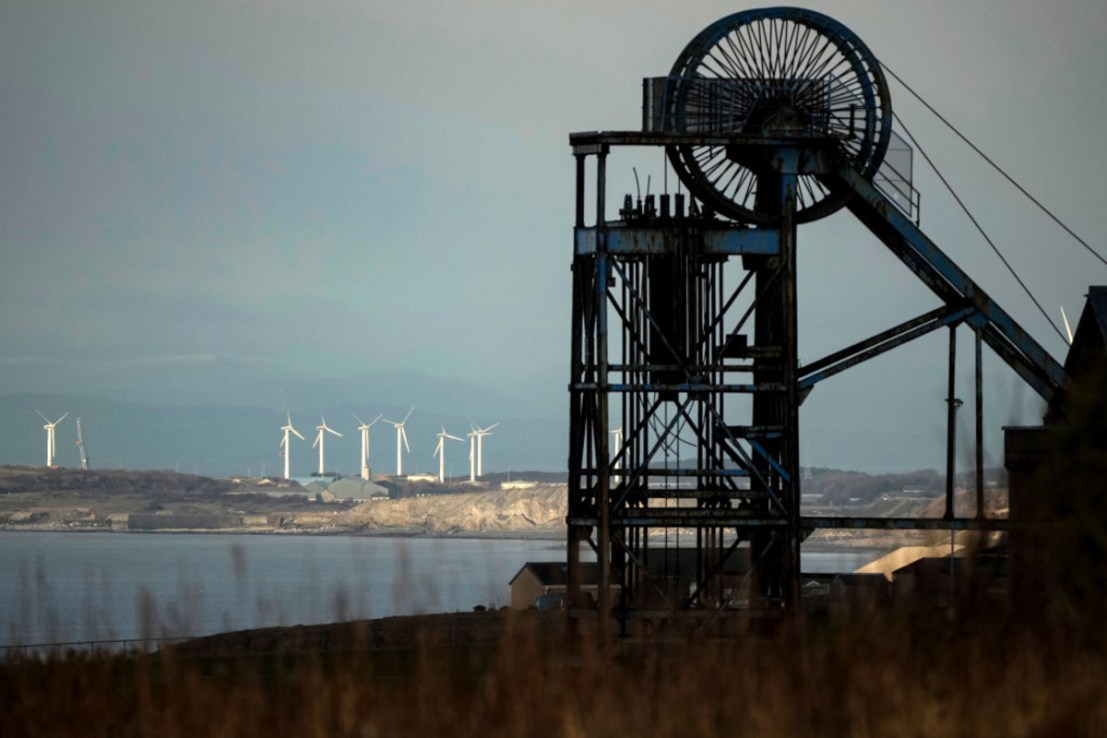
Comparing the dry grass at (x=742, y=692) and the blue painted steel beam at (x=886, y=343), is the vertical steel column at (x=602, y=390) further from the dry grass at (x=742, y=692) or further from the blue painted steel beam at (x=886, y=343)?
the dry grass at (x=742, y=692)

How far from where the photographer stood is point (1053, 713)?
35.9 feet

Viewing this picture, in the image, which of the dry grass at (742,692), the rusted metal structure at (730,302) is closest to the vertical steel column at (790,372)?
the rusted metal structure at (730,302)

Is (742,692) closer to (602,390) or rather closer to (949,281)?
(602,390)

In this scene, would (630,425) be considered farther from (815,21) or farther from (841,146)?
(815,21)

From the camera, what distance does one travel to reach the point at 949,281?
3769 cm

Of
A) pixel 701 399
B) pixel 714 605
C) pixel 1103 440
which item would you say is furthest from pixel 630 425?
pixel 1103 440

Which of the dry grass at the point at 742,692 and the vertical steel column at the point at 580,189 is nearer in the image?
the dry grass at the point at 742,692

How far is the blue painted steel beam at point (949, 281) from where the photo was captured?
37.0m

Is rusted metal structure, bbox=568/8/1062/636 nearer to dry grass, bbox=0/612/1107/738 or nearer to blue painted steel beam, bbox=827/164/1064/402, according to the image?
blue painted steel beam, bbox=827/164/1064/402

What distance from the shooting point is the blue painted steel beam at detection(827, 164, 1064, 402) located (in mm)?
36969

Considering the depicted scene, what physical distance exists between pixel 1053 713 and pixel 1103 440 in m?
7.71

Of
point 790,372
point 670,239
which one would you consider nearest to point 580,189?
point 670,239

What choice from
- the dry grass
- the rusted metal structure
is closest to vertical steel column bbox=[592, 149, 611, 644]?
the rusted metal structure

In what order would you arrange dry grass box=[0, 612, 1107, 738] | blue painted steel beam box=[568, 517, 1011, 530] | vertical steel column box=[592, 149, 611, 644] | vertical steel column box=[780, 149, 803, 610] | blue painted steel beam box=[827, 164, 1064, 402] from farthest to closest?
blue painted steel beam box=[827, 164, 1064, 402]
vertical steel column box=[780, 149, 803, 610]
blue painted steel beam box=[568, 517, 1011, 530]
vertical steel column box=[592, 149, 611, 644]
dry grass box=[0, 612, 1107, 738]
